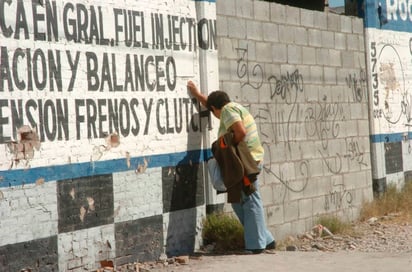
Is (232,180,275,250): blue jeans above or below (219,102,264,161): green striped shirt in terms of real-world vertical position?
below

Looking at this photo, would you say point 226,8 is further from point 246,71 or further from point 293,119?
point 293,119

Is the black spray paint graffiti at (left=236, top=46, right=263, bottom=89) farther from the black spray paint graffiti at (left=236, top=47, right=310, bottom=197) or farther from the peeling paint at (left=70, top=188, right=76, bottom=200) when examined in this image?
the peeling paint at (left=70, top=188, right=76, bottom=200)

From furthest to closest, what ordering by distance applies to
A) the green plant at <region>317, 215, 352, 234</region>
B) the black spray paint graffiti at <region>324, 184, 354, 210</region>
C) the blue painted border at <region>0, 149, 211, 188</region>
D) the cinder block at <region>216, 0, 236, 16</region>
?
1. the black spray paint graffiti at <region>324, 184, 354, 210</region>
2. the green plant at <region>317, 215, 352, 234</region>
3. the cinder block at <region>216, 0, 236, 16</region>
4. the blue painted border at <region>0, 149, 211, 188</region>

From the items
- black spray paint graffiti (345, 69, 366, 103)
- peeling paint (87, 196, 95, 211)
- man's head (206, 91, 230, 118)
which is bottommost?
peeling paint (87, 196, 95, 211)

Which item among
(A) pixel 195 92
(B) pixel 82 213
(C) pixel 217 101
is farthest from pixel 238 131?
(B) pixel 82 213

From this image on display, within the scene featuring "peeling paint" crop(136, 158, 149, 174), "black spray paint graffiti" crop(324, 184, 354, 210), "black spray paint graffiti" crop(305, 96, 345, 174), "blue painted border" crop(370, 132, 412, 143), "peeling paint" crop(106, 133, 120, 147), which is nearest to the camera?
"peeling paint" crop(106, 133, 120, 147)

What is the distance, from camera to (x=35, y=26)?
21.8ft

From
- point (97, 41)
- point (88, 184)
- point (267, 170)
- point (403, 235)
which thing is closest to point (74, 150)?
point (88, 184)

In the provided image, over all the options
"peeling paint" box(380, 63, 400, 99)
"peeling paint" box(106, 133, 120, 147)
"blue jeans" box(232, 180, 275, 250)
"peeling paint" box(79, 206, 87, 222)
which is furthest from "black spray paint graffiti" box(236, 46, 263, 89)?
"peeling paint" box(380, 63, 400, 99)

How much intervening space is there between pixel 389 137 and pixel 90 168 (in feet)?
20.7

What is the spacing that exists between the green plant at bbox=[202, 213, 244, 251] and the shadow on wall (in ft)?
0.44

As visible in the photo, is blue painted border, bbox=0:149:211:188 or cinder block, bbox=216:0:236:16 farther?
cinder block, bbox=216:0:236:16

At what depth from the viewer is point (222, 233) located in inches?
331

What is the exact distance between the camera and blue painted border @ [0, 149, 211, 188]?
21.1 feet
